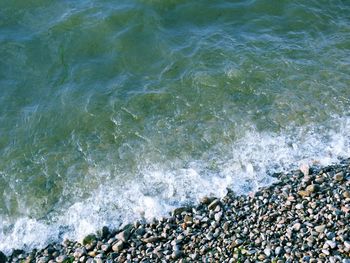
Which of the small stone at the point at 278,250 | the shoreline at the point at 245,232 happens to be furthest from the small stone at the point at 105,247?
the small stone at the point at 278,250

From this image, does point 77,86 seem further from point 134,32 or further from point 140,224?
point 140,224

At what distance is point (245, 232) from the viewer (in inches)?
457

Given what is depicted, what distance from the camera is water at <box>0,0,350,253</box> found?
13.7 metres

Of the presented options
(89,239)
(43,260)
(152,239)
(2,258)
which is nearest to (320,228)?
(152,239)

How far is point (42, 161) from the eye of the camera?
48.8 ft

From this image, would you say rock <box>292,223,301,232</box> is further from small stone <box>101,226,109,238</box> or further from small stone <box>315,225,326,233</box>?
small stone <box>101,226,109,238</box>

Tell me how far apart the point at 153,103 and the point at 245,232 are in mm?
6050

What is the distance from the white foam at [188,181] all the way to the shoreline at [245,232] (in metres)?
0.41

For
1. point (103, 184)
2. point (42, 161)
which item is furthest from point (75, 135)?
point (103, 184)

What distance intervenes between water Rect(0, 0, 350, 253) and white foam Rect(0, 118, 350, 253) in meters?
0.04

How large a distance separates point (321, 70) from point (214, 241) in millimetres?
7965

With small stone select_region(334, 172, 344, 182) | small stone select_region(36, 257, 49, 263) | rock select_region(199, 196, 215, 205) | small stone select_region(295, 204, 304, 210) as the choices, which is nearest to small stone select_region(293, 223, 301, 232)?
small stone select_region(295, 204, 304, 210)

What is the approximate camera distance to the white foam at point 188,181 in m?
12.9

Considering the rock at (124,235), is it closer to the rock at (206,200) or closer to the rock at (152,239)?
the rock at (152,239)
